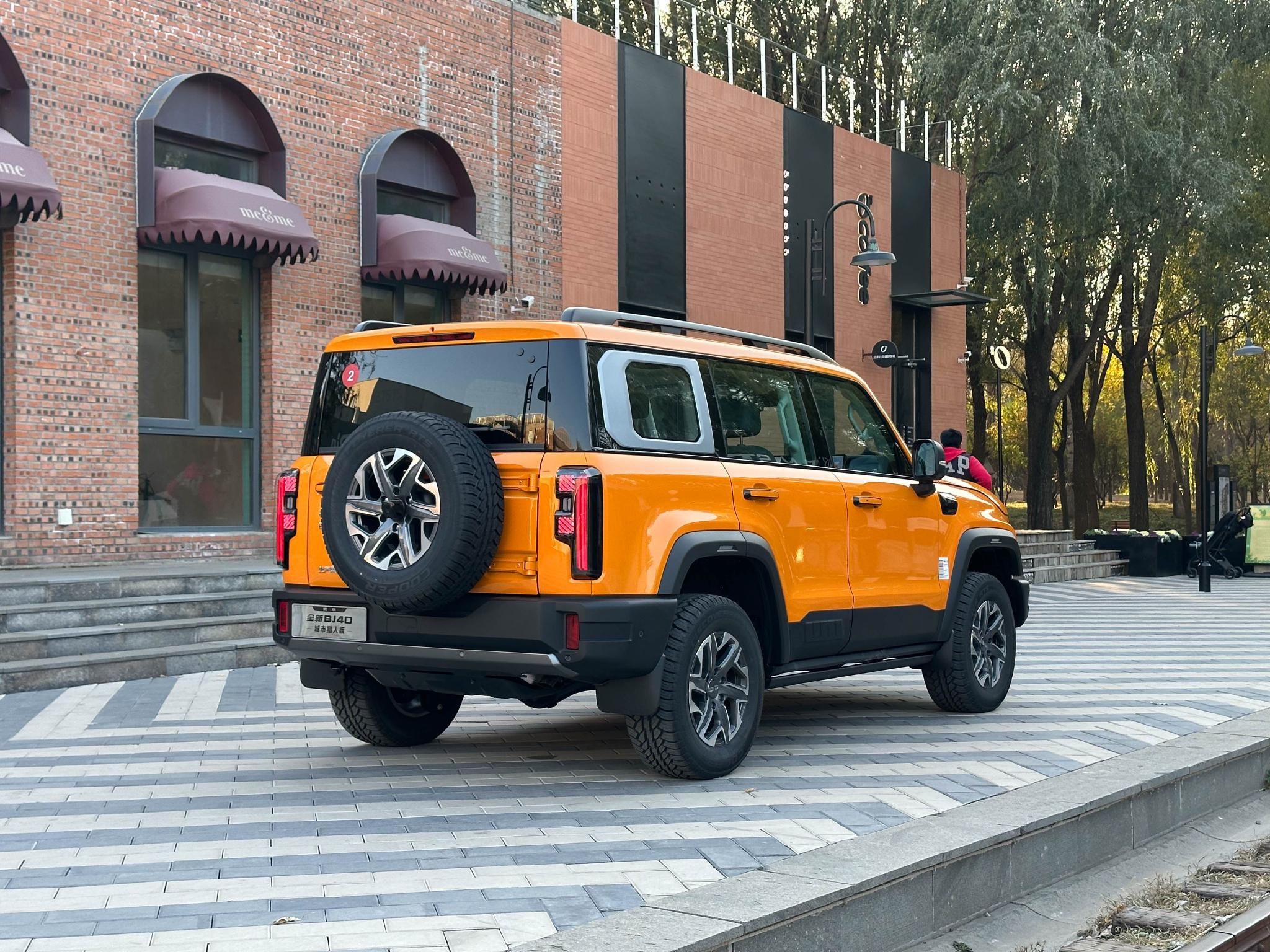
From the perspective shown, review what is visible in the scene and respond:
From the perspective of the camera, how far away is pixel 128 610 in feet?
37.2

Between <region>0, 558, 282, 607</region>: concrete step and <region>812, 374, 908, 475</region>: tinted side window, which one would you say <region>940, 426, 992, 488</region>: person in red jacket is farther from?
<region>0, 558, 282, 607</region>: concrete step

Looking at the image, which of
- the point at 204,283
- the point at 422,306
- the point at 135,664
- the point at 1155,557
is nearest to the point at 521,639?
the point at 135,664

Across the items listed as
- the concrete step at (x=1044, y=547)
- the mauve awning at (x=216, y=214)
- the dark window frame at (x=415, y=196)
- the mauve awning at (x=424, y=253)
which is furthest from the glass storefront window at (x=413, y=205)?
the concrete step at (x=1044, y=547)

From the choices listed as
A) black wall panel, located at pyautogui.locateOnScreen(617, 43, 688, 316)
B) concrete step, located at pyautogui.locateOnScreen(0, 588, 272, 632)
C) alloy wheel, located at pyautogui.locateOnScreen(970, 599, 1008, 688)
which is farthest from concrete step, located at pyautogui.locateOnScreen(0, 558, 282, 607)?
black wall panel, located at pyautogui.locateOnScreen(617, 43, 688, 316)

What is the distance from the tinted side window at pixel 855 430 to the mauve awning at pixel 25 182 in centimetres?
780

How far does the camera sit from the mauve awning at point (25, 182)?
12.4 meters

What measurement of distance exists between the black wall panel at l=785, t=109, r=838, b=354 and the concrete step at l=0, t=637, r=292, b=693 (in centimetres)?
1433

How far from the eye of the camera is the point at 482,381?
6.57 metres

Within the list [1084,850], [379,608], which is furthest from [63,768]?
[1084,850]

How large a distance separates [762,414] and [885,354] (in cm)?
1925

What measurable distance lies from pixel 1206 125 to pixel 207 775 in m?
27.8

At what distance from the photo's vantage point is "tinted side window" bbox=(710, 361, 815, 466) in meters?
7.15

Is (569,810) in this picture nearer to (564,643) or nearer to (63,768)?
(564,643)

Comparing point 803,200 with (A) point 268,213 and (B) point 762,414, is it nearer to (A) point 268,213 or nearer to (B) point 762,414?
(A) point 268,213
